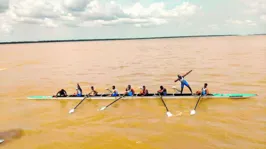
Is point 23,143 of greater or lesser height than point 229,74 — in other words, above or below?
below

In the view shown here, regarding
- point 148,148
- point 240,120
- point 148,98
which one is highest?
point 148,98

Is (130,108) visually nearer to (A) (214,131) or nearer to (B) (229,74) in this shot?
(A) (214,131)

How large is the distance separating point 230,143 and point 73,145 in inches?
320

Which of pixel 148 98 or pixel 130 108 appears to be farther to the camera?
pixel 148 98

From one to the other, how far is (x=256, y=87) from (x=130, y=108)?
41.9ft

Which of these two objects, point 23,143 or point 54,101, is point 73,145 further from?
point 54,101

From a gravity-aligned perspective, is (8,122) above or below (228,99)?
below

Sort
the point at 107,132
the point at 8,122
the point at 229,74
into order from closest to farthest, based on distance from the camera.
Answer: the point at 107,132, the point at 8,122, the point at 229,74

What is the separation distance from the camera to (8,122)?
17469mm

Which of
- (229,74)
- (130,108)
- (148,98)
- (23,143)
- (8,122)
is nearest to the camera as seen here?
(23,143)

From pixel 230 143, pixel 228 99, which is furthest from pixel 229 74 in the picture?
pixel 230 143

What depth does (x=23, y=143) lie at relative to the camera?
1387cm

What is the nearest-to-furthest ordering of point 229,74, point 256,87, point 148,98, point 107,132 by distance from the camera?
point 107,132
point 148,98
point 256,87
point 229,74

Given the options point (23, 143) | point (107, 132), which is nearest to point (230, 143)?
point (107, 132)
